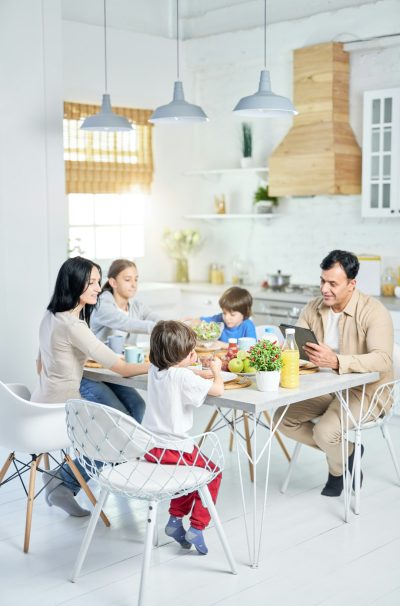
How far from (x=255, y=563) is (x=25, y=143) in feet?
10.5

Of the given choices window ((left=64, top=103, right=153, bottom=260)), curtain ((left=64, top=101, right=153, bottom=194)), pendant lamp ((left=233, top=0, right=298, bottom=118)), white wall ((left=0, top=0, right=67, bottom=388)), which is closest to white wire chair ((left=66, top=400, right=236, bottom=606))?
pendant lamp ((left=233, top=0, right=298, bottom=118))

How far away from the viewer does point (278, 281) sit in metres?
6.91

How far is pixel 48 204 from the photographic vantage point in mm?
5516

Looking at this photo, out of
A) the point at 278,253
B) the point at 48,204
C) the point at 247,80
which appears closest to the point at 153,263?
the point at 278,253

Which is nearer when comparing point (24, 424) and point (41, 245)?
point (24, 424)

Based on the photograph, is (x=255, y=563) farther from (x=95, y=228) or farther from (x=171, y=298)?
(x=95, y=228)

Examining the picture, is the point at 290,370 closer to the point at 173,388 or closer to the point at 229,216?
the point at 173,388

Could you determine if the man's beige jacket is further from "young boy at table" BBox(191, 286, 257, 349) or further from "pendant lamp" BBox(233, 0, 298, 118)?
"pendant lamp" BBox(233, 0, 298, 118)

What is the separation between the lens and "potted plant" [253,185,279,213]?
728 centimetres

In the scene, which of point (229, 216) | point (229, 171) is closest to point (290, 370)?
point (229, 216)

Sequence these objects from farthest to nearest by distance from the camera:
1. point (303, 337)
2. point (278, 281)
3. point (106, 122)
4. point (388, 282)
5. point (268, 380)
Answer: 1. point (278, 281)
2. point (388, 282)
3. point (106, 122)
4. point (303, 337)
5. point (268, 380)

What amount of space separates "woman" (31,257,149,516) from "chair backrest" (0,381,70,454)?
9.7 inches

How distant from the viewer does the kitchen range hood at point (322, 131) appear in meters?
6.36

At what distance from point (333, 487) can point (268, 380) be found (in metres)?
1.10
